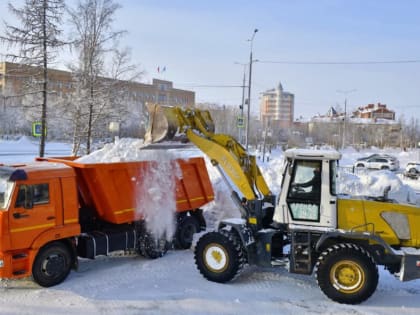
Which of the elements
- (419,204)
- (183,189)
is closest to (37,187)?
(183,189)

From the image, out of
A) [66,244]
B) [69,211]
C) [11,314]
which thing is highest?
Result: [69,211]

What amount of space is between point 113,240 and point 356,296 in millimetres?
4824

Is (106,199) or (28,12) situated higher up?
(28,12)

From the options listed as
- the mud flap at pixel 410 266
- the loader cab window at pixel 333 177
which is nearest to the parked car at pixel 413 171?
the mud flap at pixel 410 266

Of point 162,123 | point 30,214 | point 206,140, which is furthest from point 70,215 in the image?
point 206,140

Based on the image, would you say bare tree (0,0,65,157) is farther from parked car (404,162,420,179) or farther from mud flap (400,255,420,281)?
parked car (404,162,420,179)

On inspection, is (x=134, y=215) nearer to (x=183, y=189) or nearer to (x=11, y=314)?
(x=183, y=189)

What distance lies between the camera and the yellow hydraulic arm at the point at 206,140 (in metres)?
8.77

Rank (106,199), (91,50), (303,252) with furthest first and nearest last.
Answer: (91,50) < (106,199) < (303,252)

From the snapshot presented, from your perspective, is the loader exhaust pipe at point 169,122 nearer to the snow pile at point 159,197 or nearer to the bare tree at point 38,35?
the snow pile at point 159,197

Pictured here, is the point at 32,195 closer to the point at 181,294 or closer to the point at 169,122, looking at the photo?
the point at 169,122

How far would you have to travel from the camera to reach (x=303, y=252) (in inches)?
310

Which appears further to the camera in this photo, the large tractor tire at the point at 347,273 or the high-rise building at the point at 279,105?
the high-rise building at the point at 279,105

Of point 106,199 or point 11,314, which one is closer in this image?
point 11,314
